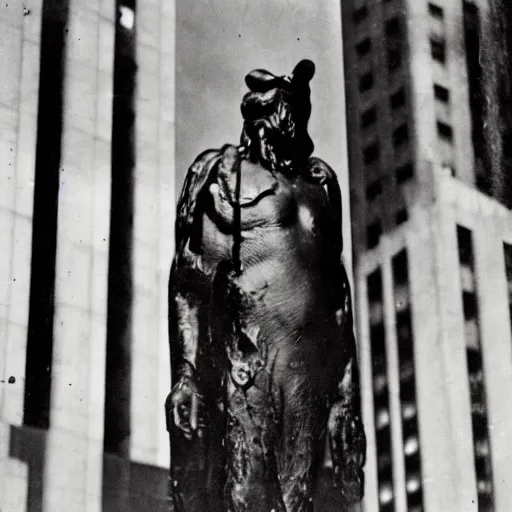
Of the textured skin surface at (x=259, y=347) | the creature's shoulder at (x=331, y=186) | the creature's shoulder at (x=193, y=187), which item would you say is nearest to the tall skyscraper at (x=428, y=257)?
the creature's shoulder at (x=331, y=186)

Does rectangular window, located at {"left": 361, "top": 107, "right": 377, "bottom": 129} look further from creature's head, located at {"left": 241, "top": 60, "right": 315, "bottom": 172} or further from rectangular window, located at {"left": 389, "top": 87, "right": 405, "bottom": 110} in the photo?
creature's head, located at {"left": 241, "top": 60, "right": 315, "bottom": 172}

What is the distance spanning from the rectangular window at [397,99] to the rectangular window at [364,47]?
289mm

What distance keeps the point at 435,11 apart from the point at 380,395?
230 cm

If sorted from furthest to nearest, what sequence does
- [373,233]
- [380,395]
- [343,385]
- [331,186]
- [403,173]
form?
[403,173] → [373,233] → [380,395] → [331,186] → [343,385]

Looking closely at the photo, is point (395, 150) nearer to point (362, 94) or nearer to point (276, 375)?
point (362, 94)

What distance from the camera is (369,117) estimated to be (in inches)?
294

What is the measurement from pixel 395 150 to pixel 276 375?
1.81 metres

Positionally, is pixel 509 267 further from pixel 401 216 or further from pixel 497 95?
pixel 497 95

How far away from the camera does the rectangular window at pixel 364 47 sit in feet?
24.7

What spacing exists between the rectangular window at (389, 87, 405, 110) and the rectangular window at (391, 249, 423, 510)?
0.83 metres

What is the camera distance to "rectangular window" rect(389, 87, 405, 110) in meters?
7.48

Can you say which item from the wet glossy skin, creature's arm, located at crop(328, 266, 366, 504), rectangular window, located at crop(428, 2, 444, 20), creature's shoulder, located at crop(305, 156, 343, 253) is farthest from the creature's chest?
rectangular window, located at crop(428, 2, 444, 20)

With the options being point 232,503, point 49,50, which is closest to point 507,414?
point 232,503

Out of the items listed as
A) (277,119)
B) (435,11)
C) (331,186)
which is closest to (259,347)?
(331,186)
